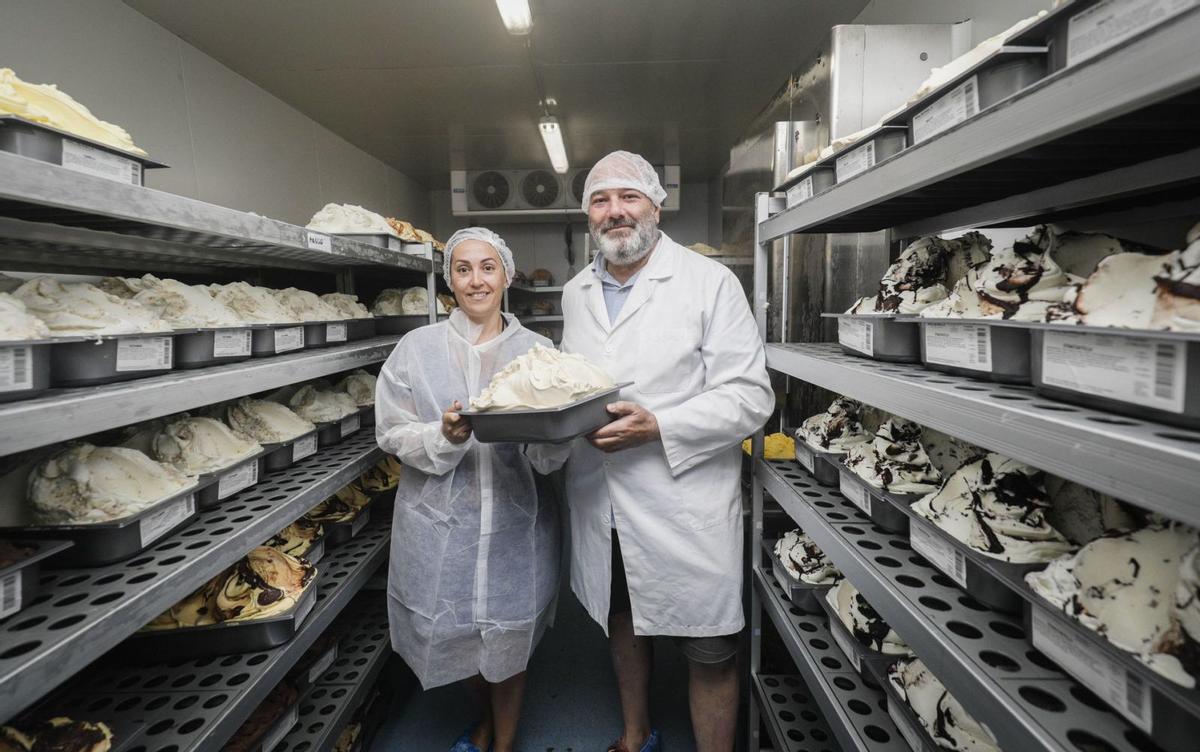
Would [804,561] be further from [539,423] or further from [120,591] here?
[120,591]

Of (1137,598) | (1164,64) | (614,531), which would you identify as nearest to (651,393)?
(614,531)

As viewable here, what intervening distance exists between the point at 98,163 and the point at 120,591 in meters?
0.86

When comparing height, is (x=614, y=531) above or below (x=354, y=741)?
above

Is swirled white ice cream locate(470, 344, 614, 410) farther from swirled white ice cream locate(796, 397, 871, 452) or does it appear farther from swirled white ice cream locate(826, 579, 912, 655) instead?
swirled white ice cream locate(826, 579, 912, 655)

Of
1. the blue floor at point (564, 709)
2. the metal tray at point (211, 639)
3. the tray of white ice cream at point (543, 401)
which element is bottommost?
the blue floor at point (564, 709)

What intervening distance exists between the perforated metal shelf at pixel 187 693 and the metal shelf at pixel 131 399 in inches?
29.4

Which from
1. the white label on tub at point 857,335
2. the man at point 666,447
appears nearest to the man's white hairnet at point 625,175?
the man at point 666,447

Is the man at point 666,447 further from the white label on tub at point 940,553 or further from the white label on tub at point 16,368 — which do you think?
the white label on tub at point 16,368

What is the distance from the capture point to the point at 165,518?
4.17 feet

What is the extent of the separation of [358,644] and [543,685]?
874mm

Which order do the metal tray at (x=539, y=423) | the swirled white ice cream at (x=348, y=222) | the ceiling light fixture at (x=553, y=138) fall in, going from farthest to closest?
the ceiling light fixture at (x=553, y=138) < the swirled white ice cream at (x=348, y=222) < the metal tray at (x=539, y=423)

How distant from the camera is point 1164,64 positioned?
0.50 m

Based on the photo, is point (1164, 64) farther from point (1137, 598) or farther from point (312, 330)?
point (312, 330)

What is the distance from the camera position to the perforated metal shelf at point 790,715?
162 centimetres
